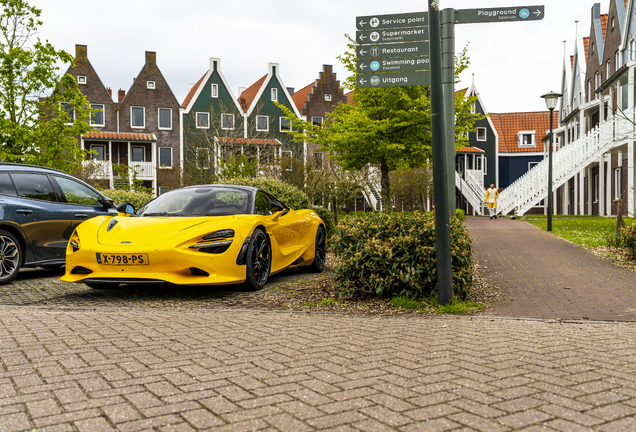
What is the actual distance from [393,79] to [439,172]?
184cm

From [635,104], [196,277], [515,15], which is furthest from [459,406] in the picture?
[635,104]

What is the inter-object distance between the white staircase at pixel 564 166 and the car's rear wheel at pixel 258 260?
21.2m

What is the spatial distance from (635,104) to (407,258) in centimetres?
2314

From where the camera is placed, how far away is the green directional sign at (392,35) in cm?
751

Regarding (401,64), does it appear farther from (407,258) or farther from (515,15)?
(407,258)

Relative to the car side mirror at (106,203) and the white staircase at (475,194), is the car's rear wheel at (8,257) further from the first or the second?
the white staircase at (475,194)

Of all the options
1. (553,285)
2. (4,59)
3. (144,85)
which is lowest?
(553,285)

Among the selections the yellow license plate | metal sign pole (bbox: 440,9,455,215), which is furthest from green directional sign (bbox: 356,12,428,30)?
the yellow license plate

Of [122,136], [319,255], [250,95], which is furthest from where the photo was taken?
[250,95]

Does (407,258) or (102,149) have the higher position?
(102,149)

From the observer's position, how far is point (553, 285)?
7.90 m

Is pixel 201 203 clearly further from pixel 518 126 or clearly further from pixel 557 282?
pixel 518 126

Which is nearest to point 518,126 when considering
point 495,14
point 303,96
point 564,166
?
point 303,96

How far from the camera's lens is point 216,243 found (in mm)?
6715
